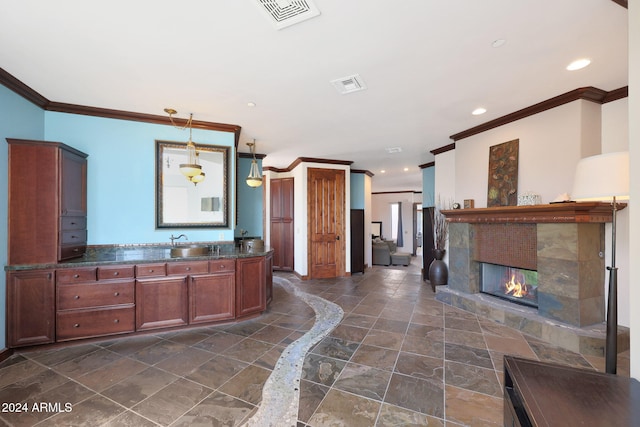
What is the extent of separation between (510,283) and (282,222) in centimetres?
475

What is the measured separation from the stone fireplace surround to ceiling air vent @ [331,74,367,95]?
2347mm

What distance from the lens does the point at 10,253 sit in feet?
8.63

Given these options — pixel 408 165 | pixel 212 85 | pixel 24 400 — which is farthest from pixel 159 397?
pixel 408 165

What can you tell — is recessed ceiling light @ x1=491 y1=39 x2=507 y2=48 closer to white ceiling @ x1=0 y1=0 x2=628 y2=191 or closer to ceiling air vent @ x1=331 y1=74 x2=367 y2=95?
white ceiling @ x1=0 y1=0 x2=628 y2=191

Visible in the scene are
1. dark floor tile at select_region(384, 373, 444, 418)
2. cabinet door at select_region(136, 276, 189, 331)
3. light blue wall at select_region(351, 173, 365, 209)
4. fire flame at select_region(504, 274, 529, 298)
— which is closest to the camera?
dark floor tile at select_region(384, 373, 444, 418)

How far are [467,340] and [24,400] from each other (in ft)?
12.7

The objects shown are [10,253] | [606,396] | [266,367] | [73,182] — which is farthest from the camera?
[73,182]

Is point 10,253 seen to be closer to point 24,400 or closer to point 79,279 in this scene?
point 79,279

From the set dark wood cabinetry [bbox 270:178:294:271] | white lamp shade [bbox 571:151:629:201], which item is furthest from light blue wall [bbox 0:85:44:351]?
white lamp shade [bbox 571:151:629:201]

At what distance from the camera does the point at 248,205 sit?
232 inches

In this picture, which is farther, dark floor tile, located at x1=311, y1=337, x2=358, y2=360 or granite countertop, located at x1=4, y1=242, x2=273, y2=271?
granite countertop, located at x1=4, y1=242, x2=273, y2=271

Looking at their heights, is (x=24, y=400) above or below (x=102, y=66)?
below

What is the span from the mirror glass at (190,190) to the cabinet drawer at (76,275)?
948 mm

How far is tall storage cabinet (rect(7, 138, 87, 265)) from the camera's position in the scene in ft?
8.67
